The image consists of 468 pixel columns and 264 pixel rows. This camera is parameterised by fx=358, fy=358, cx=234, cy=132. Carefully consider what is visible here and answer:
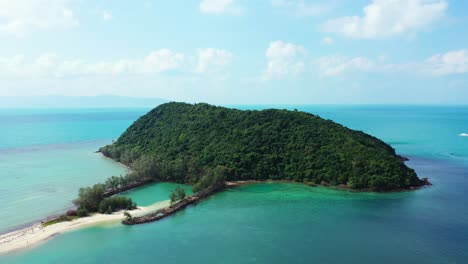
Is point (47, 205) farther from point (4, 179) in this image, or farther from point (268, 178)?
point (268, 178)

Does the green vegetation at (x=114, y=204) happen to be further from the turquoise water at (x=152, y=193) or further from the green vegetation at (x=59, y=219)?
the green vegetation at (x=59, y=219)

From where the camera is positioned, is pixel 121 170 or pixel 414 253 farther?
pixel 121 170

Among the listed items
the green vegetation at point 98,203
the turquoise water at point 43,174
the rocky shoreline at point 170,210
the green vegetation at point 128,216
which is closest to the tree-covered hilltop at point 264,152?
the rocky shoreline at point 170,210

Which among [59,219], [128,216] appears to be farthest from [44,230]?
[128,216]

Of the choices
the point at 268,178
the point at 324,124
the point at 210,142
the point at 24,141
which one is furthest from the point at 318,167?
the point at 24,141

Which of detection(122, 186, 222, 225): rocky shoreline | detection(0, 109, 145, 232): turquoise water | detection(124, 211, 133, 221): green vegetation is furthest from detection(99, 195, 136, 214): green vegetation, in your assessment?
detection(0, 109, 145, 232): turquoise water

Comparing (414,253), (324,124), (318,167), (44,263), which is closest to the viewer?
(44,263)
